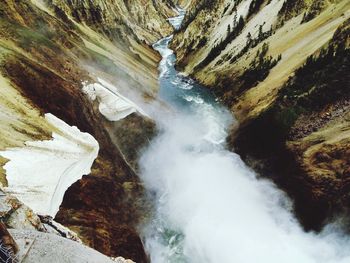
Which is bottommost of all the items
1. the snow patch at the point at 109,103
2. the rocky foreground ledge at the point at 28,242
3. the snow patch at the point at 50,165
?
the snow patch at the point at 109,103

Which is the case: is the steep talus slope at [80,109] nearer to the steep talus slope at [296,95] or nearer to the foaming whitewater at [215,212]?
the foaming whitewater at [215,212]

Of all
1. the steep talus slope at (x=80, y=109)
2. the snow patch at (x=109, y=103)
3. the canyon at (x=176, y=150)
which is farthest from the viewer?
the snow patch at (x=109, y=103)

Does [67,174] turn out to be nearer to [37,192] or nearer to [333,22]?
[37,192]

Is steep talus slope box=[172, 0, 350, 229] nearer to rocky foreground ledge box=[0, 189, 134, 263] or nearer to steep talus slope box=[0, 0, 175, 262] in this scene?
steep talus slope box=[0, 0, 175, 262]

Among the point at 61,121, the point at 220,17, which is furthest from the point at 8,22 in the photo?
the point at 220,17

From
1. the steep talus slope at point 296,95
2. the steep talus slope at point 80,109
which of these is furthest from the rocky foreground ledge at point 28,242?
the steep talus slope at point 296,95

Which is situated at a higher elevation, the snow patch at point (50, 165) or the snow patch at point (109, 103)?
the snow patch at point (50, 165)

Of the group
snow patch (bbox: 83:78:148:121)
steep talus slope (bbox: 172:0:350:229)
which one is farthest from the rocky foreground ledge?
snow patch (bbox: 83:78:148:121)

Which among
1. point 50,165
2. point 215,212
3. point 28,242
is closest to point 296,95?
point 215,212

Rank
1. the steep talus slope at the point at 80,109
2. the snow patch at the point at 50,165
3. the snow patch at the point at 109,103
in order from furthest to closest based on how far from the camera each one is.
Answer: the snow patch at the point at 109,103 < the steep talus slope at the point at 80,109 < the snow patch at the point at 50,165

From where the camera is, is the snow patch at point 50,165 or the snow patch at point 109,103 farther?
the snow patch at point 109,103
